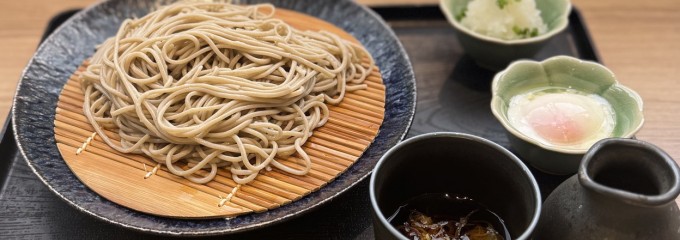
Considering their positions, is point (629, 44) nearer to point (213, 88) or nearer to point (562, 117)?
point (562, 117)

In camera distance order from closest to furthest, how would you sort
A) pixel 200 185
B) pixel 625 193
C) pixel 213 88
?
Answer: pixel 625 193 < pixel 200 185 < pixel 213 88

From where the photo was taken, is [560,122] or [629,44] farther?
[629,44]

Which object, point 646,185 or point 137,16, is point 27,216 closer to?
point 137,16

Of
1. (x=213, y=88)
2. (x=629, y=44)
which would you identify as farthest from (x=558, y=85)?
(x=213, y=88)

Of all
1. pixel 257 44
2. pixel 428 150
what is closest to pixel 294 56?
pixel 257 44

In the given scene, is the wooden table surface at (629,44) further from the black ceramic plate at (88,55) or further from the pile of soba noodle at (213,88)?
the pile of soba noodle at (213,88)

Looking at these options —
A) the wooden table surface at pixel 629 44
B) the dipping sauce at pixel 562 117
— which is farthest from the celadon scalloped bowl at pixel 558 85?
the wooden table surface at pixel 629 44
